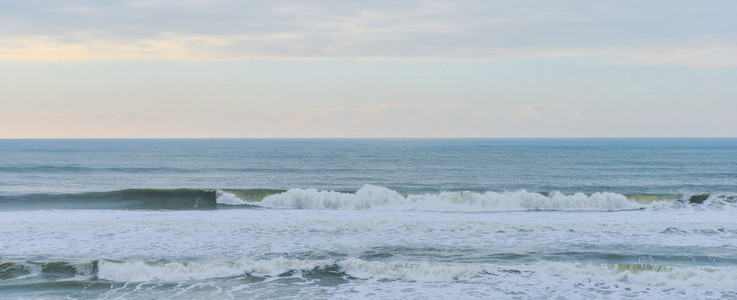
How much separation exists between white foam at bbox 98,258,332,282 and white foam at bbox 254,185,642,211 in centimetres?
1130

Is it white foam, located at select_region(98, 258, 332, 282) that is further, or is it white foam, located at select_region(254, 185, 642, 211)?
white foam, located at select_region(254, 185, 642, 211)

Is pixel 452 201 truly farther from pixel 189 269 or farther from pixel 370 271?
pixel 189 269

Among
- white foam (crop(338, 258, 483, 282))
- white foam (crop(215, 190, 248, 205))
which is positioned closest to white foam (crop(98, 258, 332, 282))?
white foam (crop(338, 258, 483, 282))

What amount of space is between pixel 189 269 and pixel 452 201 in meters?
15.0

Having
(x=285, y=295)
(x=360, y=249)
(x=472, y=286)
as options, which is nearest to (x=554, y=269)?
(x=472, y=286)

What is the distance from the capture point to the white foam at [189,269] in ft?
50.0

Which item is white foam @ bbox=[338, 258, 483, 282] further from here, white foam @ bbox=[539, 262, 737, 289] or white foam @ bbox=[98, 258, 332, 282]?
white foam @ bbox=[539, 262, 737, 289]

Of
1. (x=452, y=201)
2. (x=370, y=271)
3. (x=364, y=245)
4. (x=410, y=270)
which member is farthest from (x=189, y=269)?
(x=452, y=201)

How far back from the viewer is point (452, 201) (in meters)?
27.3

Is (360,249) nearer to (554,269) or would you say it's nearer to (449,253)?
(449,253)

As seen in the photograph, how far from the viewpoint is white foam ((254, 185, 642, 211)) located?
2717 centimetres

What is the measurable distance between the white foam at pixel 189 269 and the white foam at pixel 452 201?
11298mm

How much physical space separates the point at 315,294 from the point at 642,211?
18918 mm

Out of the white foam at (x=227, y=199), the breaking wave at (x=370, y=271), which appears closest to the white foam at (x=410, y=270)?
the breaking wave at (x=370, y=271)
